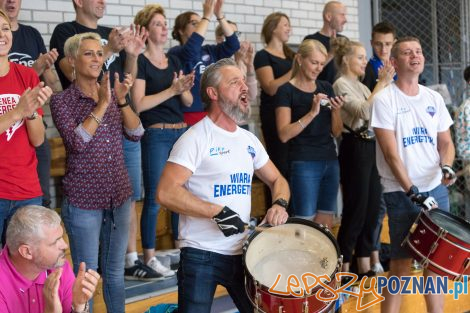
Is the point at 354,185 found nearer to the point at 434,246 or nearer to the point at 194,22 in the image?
the point at 434,246

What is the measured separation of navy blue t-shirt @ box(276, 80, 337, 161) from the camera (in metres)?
5.30

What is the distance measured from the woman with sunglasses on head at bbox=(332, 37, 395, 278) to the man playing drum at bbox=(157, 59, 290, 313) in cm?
209

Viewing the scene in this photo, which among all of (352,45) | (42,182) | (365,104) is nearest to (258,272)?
(42,182)

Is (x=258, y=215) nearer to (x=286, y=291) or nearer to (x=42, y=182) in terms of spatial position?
(x=42, y=182)


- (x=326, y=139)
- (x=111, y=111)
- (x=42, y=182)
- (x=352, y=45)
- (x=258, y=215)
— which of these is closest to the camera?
(x=111, y=111)

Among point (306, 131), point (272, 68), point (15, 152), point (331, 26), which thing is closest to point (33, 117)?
point (15, 152)

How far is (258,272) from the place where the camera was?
11.4 feet

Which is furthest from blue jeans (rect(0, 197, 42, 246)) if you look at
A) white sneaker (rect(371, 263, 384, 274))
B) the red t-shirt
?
white sneaker (rect(371, 263, 384, 274))

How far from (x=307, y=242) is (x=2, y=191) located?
157 centimetres

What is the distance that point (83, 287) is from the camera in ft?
9.42

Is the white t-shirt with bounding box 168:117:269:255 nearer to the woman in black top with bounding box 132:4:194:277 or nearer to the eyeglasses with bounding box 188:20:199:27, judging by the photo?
the woman in black top with bounding box 132:4:194:277

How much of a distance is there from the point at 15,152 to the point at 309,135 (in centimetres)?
226

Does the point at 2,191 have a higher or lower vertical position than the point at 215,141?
lower

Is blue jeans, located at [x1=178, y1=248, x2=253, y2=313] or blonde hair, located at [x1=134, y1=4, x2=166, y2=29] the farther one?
blonde hair, located at [x1=134, y1=4, x2=166, y2=29]
